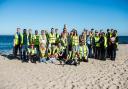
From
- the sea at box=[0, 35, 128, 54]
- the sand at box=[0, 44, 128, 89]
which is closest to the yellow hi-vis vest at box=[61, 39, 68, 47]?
the sand at box=[0, 44, 128, 89]

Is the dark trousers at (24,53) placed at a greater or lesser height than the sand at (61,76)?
greater

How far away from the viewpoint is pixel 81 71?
12.2 metres

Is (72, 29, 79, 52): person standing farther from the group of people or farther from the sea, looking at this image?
the sea

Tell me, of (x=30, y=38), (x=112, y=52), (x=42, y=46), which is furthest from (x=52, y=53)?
(x=112, y=52)

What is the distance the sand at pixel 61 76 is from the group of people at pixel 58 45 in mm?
700

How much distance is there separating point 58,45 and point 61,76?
4302mm

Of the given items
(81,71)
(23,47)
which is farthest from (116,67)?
(23,47)

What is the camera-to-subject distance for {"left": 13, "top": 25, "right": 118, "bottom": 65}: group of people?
14.7 m

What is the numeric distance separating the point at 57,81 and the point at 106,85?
1827 millimetres

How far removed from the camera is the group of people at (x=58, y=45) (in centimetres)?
1473

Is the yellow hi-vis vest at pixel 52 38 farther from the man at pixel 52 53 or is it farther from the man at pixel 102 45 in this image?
the man at pixel 102 45

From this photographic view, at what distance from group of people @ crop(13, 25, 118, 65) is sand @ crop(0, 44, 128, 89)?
70cm

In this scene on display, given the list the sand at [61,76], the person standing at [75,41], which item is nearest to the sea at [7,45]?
the person standing at [75,41]

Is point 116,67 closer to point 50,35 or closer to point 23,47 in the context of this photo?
point 50,35
